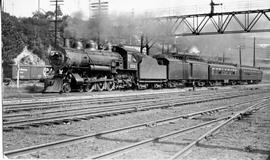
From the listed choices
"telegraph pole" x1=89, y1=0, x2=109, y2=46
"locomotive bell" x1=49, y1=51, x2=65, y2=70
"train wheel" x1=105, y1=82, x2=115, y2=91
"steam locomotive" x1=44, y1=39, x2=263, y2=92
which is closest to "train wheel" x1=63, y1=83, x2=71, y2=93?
"steam locomotive" x1=44, y1=39, x2=263, y2=92

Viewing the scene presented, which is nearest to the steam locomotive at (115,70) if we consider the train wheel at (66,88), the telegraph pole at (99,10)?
the train wheel at (66,88)

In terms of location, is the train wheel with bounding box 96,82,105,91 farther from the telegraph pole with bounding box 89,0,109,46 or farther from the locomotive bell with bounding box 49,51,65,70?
the telegraph pole with bounding box 89,0,109,46

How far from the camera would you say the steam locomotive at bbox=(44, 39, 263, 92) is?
2105 cm

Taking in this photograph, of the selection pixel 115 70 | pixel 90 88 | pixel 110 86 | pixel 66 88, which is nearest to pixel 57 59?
pixel 66 88

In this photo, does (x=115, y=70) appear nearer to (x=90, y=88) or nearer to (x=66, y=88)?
(x=90, y=88)

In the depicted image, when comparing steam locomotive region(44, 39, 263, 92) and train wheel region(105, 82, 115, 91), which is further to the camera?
train wheel region(105, 82, 115, 91)

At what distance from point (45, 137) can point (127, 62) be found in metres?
17.9

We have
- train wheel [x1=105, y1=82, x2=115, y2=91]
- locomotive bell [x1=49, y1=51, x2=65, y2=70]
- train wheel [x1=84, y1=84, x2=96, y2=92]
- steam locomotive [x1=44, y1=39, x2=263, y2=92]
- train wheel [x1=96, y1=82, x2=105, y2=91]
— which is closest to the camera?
locomotive bell [x1=49, y1=51, x2=65, y2=70]

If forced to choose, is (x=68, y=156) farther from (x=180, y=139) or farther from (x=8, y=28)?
(x=8, y=28)

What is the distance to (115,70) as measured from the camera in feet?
77.9

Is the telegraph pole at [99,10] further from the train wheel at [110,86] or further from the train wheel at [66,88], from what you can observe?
the train wheel at [66,88]

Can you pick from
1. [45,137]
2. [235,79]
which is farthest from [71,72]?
[235,79]

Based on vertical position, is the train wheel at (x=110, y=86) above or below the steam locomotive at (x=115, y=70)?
below

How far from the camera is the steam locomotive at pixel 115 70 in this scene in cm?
2105
